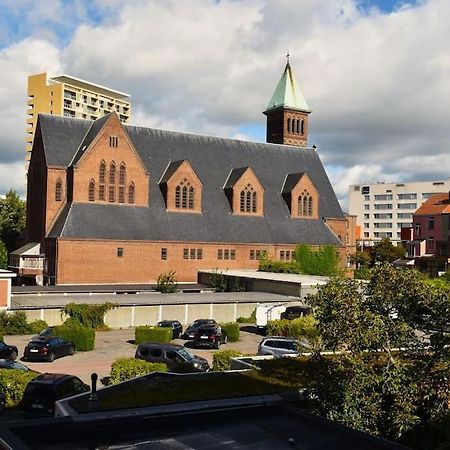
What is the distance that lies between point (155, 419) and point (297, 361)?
8540 mm

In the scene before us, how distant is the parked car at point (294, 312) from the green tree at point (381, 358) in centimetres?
2887

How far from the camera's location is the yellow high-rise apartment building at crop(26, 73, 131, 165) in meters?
144

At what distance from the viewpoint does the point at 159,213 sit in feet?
201

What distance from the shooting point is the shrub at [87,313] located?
41.8 meters

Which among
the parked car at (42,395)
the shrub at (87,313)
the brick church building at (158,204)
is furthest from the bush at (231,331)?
the brick church building at (158,204)

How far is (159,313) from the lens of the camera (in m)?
44.9

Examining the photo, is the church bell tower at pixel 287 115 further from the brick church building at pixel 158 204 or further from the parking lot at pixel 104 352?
the parking lot at pixel 104 352

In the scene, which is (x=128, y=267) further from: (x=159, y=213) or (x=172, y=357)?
(x=172, y=357)

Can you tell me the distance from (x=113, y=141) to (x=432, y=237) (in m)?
46.9

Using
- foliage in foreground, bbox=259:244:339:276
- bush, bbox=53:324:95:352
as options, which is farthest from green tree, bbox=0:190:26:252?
bush, bbox=53:324:95:352

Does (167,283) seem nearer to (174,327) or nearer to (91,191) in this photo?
(91,191)

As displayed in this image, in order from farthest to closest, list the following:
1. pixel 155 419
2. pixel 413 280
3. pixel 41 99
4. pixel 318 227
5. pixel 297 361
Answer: pixel 41 99, pixel 318 227, pixel 297 361, pixel 413 280, pixel 155 419

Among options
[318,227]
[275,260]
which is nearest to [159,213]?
[275,260]

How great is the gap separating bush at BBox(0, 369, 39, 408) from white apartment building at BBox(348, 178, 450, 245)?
12044 centimetres
